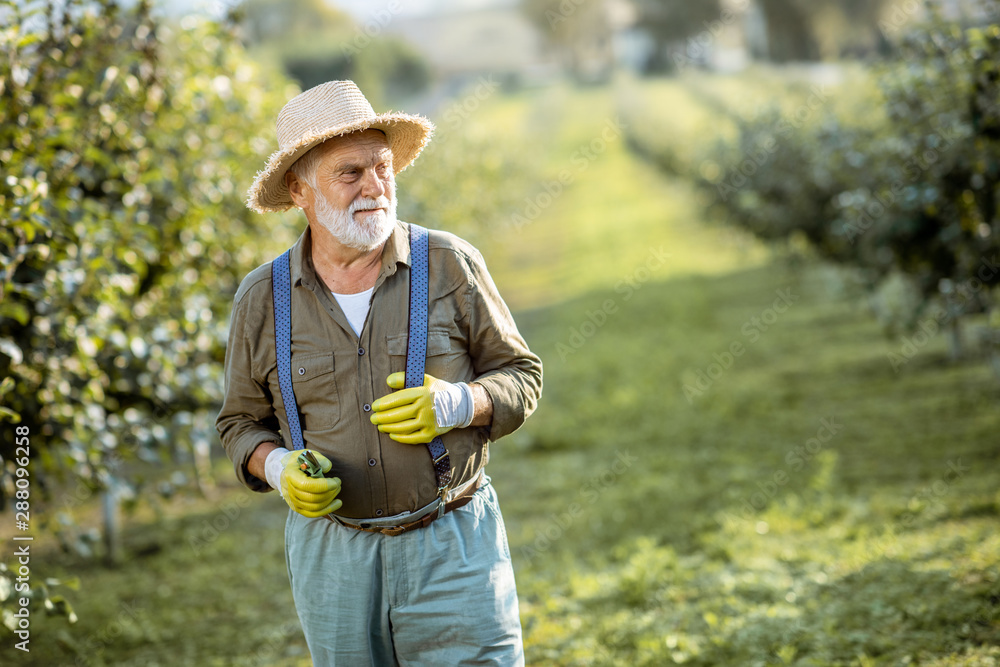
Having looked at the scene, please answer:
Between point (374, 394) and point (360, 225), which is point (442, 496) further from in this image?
point (360, 225)

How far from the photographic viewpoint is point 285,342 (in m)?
2.58

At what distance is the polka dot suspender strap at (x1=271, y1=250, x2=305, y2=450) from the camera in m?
2.58

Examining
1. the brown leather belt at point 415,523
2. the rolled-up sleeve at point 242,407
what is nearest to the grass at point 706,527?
the rolled-up sleeve at point 242,407

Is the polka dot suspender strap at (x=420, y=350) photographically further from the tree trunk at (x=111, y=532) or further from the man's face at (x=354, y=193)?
the tree trunk at (x=111, y=532)

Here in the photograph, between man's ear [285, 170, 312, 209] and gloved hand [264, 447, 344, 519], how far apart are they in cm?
77

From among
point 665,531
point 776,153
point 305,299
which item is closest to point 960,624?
point 665,531

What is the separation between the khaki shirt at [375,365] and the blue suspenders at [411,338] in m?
0.02

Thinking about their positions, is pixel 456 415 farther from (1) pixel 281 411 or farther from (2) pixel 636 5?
(2) pixel 636 5

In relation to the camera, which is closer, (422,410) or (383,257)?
(422,410)

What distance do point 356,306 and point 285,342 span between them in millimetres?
229

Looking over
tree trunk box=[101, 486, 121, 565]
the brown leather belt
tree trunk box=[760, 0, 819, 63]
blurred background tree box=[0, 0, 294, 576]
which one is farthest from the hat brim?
tree trunk box=[760, 0, 819, 63]

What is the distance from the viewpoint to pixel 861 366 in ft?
33.1

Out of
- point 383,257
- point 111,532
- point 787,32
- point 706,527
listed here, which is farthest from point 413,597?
point 787,32

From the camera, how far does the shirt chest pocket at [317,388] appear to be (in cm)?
255
